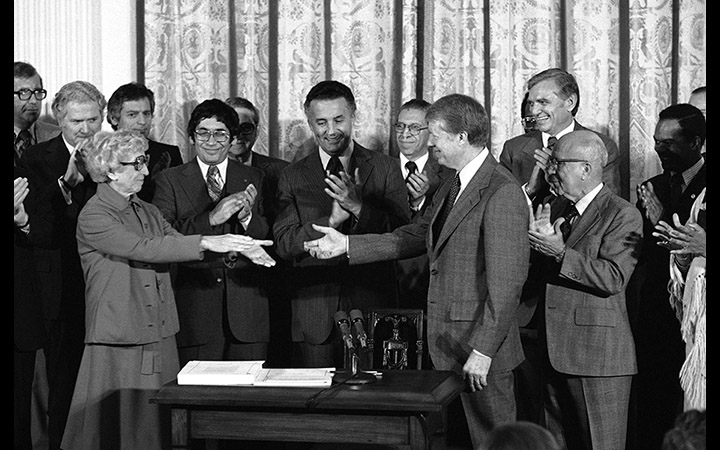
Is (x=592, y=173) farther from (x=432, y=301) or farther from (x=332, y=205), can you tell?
(x=332, y=205)

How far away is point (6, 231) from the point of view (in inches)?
161

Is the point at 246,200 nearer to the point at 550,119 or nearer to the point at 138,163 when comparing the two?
the point at 138,163

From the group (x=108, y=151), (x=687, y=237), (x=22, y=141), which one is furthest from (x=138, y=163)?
(x=687, y=237)

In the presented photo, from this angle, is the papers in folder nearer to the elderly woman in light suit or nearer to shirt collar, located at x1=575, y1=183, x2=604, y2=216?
the elderly woman in light suit

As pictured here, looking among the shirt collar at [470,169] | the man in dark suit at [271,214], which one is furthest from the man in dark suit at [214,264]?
the shirt collar at [470,169]

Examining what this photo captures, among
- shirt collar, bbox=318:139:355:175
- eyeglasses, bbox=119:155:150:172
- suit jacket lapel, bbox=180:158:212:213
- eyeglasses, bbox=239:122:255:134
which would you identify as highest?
eyeglasses, bbox=239:122:255:134

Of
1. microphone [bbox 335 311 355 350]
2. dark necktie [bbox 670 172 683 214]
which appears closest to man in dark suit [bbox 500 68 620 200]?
dark necktie [bbox 670 172 683 214]

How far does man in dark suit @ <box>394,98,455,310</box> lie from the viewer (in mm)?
5152

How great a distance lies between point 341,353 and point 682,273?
163 cm

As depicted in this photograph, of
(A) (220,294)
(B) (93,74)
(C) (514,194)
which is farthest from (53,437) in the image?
(C) (514,194)

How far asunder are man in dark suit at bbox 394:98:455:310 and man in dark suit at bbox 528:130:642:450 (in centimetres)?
94

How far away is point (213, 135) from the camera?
197 inches

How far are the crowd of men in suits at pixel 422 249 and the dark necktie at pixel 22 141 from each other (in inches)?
0.7

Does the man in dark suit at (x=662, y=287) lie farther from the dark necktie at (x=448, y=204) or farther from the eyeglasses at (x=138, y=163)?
the eyeglasses at (x=138, y=163)
